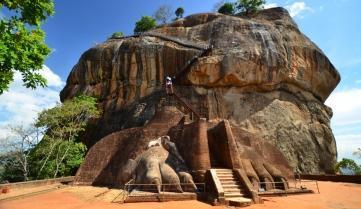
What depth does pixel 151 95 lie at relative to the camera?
30.1 metres

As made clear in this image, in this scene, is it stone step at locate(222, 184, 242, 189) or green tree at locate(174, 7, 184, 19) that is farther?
green tree at locate(174, 7, 184, 19)

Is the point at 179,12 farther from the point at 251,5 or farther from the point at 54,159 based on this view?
the point at 54,159

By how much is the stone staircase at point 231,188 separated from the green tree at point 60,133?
14.4 meters

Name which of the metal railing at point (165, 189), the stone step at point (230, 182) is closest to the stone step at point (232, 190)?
the stone step at point (230, 182)

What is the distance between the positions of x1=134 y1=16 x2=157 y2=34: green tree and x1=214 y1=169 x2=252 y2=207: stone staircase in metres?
34.4

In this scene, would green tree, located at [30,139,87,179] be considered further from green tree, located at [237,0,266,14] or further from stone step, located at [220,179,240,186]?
green tree, located at [237,0,266,14]

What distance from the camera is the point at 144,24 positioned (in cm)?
4412

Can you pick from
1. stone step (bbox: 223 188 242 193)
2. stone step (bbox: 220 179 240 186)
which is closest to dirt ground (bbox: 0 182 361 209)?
stone step (bbox: 223 188 242 193)

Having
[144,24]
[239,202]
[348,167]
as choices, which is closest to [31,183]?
[239,202]

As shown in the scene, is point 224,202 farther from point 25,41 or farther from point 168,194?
point 25,41

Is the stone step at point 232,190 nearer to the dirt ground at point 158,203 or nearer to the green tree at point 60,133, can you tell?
the dirt ground at point 158,203

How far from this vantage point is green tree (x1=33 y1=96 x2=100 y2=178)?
2311cm

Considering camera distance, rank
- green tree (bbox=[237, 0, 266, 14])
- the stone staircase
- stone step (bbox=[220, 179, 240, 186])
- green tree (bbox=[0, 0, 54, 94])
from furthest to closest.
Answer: green tree (bbox=[237, 0, 266, 14]) < stone step (bbox=[220, 179, 240, 186]) < the stone staircase < green tree (bbox=[0, 0, 54, 94])

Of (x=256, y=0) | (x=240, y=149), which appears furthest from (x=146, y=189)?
(x=256, y=0)
